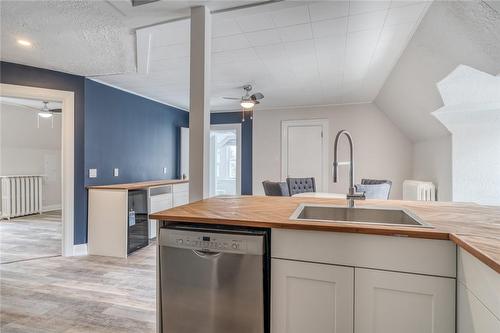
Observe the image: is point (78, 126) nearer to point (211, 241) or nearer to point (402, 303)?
point (211, 241)

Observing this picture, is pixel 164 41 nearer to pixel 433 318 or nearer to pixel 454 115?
pixel 433 318

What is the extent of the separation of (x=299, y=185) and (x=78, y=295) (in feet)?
10.3

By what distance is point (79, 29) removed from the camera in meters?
2.25

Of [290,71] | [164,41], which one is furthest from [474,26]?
[164,41]

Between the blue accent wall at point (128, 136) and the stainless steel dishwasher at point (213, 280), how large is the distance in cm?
265

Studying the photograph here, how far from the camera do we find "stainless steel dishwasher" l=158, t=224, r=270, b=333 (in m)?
1.26

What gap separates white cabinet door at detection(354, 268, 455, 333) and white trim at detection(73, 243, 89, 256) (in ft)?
11.2

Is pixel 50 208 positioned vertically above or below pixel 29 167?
below

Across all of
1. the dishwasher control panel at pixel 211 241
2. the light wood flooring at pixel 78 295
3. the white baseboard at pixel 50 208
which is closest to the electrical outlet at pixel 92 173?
the light wood flooring at pixel 78 295

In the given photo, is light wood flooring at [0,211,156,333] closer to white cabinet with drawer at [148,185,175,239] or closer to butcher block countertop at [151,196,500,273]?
white cabinet with drawer at [148,185,175,239]

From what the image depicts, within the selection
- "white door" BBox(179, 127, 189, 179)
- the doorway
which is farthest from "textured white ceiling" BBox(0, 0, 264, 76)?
"white door" BBox(179, 127, 189, 179)

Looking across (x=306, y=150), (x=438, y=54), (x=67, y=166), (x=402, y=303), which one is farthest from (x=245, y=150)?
(x=402, y=303)

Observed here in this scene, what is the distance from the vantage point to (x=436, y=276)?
42.4 inches

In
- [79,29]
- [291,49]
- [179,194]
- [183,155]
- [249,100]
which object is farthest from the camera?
[183,155]
